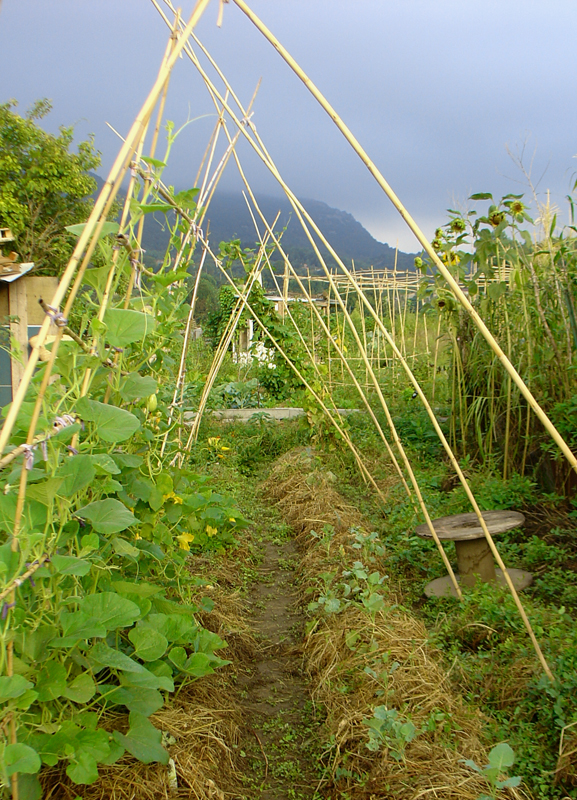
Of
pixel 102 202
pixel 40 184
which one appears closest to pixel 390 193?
pixel 102 202

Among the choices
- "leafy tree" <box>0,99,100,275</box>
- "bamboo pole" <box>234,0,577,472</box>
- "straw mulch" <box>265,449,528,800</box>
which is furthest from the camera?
"leafy tree" <box>0,99,100,275</box>

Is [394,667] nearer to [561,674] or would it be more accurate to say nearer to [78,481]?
[561,674]

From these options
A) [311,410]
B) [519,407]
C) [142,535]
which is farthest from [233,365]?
[142,535]

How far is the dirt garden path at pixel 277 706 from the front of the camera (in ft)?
5.53

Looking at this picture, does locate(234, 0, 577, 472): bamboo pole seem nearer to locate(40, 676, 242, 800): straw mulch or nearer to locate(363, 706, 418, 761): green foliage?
locate(363, 706, 418, 761): green foliage

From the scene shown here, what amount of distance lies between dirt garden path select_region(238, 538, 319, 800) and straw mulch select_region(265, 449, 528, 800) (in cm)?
8

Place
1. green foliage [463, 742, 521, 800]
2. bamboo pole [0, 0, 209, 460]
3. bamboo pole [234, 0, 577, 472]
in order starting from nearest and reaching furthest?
bamboo pole [0, 0, 209, 460], green foliage [463, 742, 521, 800], bamboo pole [234, 0, 577, 472]

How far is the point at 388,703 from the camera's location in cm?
179

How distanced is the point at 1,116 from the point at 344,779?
50.3 ft

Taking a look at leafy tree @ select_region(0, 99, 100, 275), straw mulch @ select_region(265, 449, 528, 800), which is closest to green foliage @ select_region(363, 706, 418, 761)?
straw mulch @ select_region(265, 449, 528, 800)

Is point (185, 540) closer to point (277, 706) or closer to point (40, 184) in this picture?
point (277, 706)

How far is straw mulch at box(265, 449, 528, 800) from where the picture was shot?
58.2 inches

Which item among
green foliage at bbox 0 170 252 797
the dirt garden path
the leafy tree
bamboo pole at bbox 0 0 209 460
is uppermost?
the leafy tree

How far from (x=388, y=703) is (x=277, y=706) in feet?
1.52
